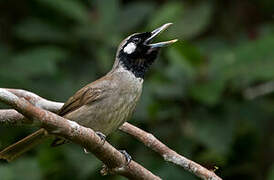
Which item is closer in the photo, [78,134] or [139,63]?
[78,134]

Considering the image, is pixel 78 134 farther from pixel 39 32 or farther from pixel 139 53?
pixel 39 32

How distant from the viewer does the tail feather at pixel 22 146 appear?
4461 mm

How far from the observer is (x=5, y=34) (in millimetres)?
6949

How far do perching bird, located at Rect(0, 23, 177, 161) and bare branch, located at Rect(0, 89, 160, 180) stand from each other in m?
0.43

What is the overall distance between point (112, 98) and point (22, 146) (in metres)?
0.63

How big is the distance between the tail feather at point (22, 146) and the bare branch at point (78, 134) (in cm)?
64

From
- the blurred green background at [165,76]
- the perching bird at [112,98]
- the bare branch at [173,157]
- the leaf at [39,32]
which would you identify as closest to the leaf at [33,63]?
the blurred green background at [165,76]

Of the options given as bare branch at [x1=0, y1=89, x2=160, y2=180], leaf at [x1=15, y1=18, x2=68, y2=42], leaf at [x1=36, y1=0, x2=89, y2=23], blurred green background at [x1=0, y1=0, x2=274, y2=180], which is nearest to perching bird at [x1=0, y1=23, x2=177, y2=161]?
bare branch at [x1=0, y1=89, x2=160, y2=180]

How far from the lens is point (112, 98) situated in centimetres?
473

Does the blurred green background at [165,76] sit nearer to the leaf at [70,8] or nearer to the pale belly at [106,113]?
the leaf at [70,8]

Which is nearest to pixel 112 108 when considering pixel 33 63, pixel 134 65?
pixel 134 65

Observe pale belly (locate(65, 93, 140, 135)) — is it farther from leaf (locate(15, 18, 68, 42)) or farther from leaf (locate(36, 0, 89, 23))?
leaf (locate(15, 18, 68, 42))

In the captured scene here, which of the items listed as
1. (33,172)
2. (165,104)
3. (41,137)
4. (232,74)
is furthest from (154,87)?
(41,137)

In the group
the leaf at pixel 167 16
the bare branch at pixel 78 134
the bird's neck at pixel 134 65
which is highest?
the leaf at pixel 167 16
